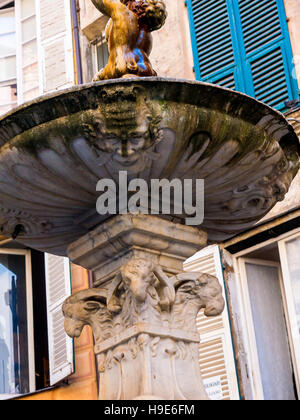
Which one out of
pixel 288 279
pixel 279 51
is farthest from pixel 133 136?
pixel 279 51

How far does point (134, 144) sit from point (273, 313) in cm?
431

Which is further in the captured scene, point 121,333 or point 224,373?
point 224,373

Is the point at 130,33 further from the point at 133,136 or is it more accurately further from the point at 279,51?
the point at 279,51

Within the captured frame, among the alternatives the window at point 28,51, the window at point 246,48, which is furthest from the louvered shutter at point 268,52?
the window at point 28,51

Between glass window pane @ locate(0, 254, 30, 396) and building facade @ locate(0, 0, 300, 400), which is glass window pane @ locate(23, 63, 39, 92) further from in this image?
glass window pane @ locate(0, 254, 30, 396)

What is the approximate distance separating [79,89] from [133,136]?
0.35 metres

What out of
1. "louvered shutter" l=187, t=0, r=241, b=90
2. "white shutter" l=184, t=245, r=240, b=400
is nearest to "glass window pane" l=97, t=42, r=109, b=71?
"louvered shutter" l=187, t=0, r=241, b=90

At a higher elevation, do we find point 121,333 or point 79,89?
point 79,89

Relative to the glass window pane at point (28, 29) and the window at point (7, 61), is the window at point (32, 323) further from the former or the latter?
the glass window pane at point (28, 29)

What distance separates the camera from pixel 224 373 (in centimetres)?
862

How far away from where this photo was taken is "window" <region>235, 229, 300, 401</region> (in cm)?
846
